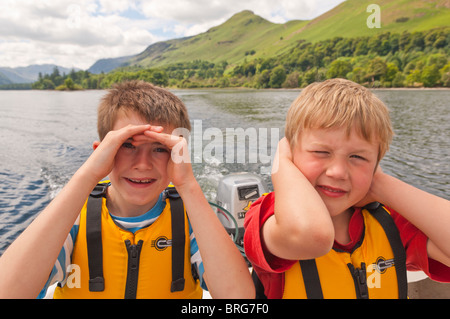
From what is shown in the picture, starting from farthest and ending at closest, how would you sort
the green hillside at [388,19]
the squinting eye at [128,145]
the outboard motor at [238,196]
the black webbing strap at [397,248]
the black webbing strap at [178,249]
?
the green hillside at [388,19] → the outboard motor at [238,196] → the black webbing strap at [178,249] → the squinting eye at [128,145] → the black webbing strap at [397,248]

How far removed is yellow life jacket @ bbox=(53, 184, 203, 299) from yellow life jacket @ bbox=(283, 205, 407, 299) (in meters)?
0.73

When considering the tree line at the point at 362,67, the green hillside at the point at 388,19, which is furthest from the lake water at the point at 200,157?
the green hillside at the point at 388,19

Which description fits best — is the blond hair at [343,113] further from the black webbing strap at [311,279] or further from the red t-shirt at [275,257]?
the black webbing strap at [311,279]

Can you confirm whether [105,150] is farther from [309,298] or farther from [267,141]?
[267,141]

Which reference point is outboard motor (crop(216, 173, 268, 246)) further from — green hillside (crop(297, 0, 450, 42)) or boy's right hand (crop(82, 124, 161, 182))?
green hillside (crop(297, 0, 450, 42))

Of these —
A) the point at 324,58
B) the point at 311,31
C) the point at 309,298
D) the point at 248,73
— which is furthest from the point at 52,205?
the point at 311,31

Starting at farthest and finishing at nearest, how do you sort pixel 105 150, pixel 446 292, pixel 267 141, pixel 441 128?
pixel 441 128 < pixel 267 141 < pixel 446 292 < pixel 105 150

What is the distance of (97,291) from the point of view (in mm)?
1699

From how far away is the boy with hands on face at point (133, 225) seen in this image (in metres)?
1.20

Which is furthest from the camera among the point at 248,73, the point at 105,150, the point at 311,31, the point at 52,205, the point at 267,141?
the point at 311,31

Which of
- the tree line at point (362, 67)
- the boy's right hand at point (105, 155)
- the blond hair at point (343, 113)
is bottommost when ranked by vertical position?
the boy's right hand at point (105, 155)

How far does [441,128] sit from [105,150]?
58.5ft

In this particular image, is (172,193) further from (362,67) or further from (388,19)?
(388,19)

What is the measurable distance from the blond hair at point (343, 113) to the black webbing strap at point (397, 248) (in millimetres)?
388
